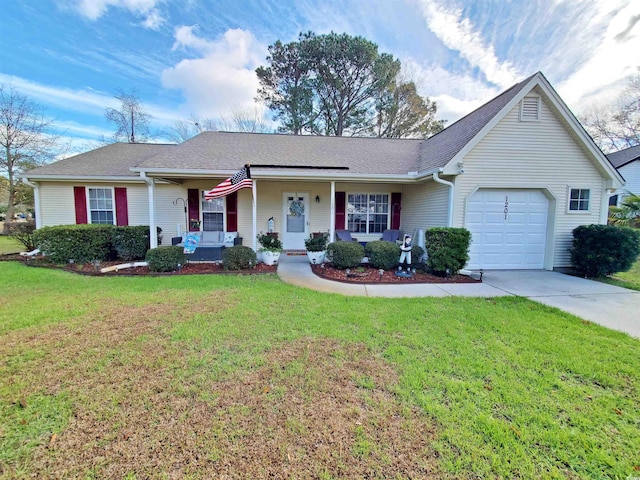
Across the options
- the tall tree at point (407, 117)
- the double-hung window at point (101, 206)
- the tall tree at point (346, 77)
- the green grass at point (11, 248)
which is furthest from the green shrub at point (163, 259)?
the tall tree at point (407, 117)

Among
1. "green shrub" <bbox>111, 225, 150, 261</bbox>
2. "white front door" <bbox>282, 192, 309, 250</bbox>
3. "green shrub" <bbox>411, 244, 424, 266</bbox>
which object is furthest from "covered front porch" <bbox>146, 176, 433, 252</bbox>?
"green shrub" <bbox>411, 244, 424, 266</bbox>

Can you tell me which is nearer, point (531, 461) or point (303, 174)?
point (531, 461)

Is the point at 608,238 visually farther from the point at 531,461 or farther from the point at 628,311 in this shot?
the point at 531,461

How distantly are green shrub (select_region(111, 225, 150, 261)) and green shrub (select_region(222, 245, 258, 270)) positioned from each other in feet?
10.6

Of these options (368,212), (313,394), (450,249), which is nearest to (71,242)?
(313,394)

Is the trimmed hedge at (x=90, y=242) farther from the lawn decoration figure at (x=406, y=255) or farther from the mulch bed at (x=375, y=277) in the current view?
the lawn decoration figure at (x=406, y=255)

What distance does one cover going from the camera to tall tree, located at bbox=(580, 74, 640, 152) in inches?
837

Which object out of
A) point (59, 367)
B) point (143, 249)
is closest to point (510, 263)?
point (59, 367)

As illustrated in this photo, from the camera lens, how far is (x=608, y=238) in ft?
23.0

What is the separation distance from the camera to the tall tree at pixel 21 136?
17344mm

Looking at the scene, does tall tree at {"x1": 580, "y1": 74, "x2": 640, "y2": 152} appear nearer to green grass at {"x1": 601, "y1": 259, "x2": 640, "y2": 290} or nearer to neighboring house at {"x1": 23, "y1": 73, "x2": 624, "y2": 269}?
neighboring house at {"x1": 23, "y1": 73, "x2": 624, "y2": 269}

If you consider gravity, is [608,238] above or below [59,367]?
above

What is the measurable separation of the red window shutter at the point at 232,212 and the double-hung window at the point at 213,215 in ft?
0.83

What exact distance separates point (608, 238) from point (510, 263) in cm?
219
